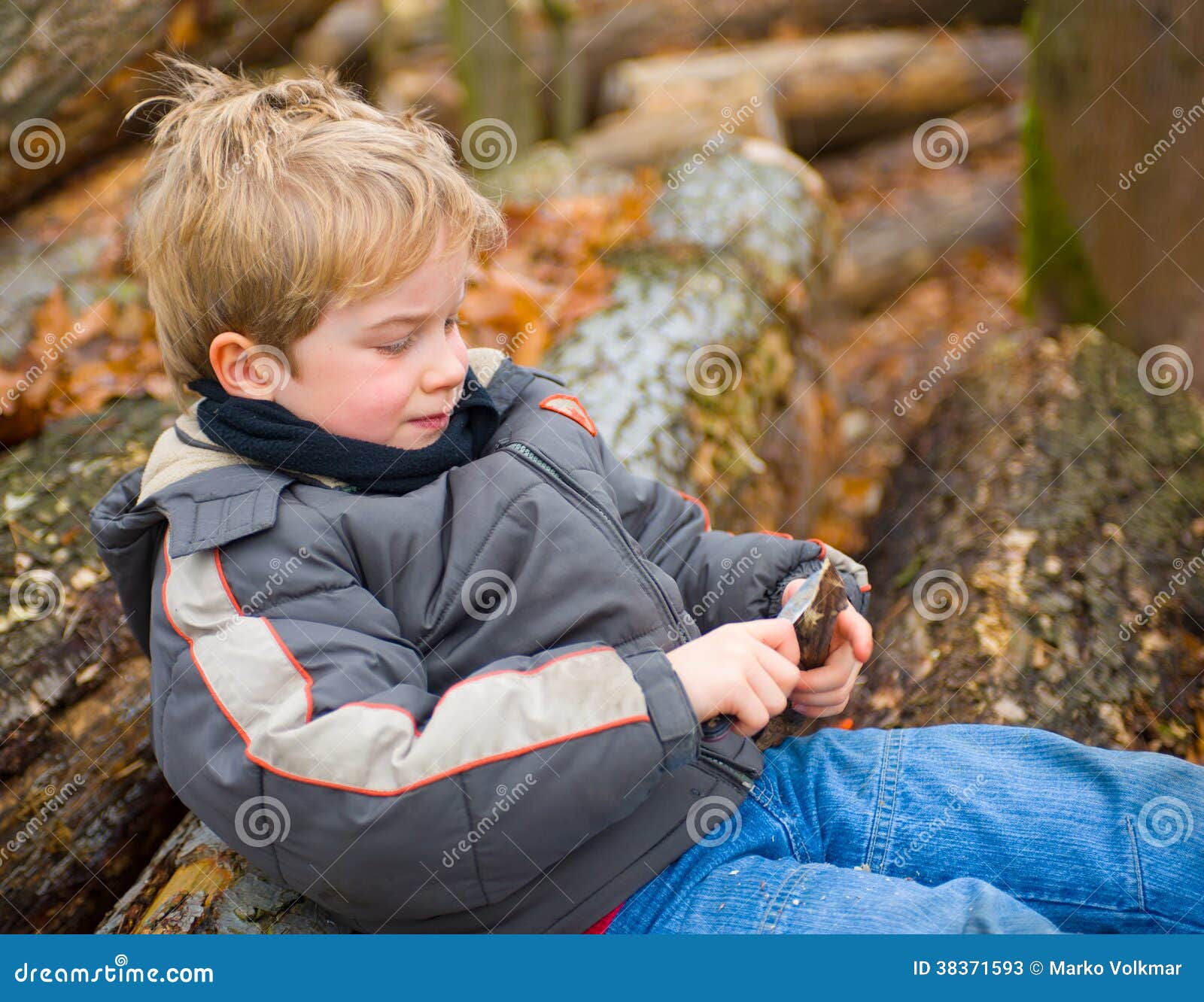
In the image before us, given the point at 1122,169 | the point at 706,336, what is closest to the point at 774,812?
the point at 706,336

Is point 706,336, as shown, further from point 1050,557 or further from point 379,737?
point 379,737

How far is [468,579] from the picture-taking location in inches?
76.7

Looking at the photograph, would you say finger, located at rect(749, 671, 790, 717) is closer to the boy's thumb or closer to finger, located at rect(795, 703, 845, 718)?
the boy's thumb

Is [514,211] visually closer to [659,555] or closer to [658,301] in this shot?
[658,301]

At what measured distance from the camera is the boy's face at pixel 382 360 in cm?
190

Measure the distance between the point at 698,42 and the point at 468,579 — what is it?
8344 mm

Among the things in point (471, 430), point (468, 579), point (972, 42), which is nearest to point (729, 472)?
point (471, 430)

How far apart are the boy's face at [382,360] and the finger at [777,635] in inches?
30.0

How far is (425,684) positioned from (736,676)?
58 centimetres

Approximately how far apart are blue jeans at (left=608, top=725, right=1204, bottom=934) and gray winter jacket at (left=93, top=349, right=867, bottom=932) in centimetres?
12

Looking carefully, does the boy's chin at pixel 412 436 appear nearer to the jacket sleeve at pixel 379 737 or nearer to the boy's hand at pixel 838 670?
the jacket sleeve at pixel 379 737

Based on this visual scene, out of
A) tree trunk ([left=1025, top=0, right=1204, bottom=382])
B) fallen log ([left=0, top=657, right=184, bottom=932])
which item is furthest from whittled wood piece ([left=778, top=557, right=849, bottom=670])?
tree trunk ([left=1025, top=0, right=1204, bottom=382])

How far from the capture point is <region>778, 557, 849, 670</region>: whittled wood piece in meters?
2.07

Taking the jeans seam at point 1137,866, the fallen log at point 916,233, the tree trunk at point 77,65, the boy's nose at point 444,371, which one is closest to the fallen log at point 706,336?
the boy's nose at point 444,371
